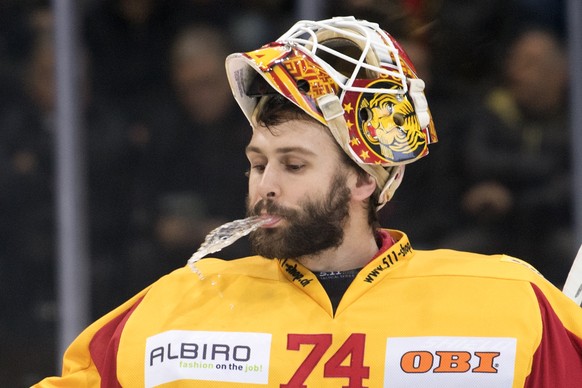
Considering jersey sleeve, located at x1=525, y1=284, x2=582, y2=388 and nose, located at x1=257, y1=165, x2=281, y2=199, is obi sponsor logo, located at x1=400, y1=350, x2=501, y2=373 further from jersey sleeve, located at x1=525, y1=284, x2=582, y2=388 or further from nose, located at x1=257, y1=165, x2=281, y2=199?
nose, located at x1=257, y1=165, x2=281, y2=199

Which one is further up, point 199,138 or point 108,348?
point 199,138

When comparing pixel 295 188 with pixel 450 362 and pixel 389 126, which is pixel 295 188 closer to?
pixel 389 126

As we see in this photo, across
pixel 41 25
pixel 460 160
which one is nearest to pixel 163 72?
pixel 41 25

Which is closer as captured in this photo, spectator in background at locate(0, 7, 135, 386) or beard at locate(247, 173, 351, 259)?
beard at locate(247, 173, 351, 259)

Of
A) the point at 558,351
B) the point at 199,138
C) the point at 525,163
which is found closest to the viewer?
the point at 558,351

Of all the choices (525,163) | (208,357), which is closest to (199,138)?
A: (525,163)

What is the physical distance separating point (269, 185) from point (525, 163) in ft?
6.63

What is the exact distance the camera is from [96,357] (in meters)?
2.58

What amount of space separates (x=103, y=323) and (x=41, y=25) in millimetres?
2168

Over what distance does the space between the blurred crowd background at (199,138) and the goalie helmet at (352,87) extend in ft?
5.44

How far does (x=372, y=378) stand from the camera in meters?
2.45

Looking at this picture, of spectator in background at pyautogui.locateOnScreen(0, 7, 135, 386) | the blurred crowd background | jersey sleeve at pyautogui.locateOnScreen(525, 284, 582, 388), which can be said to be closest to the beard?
jersey sleeve at pyautogui.locateOnScreen(525, 284, 582, 388)

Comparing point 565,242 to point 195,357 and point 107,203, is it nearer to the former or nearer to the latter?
point 107,203

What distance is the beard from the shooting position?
2.51 meters
